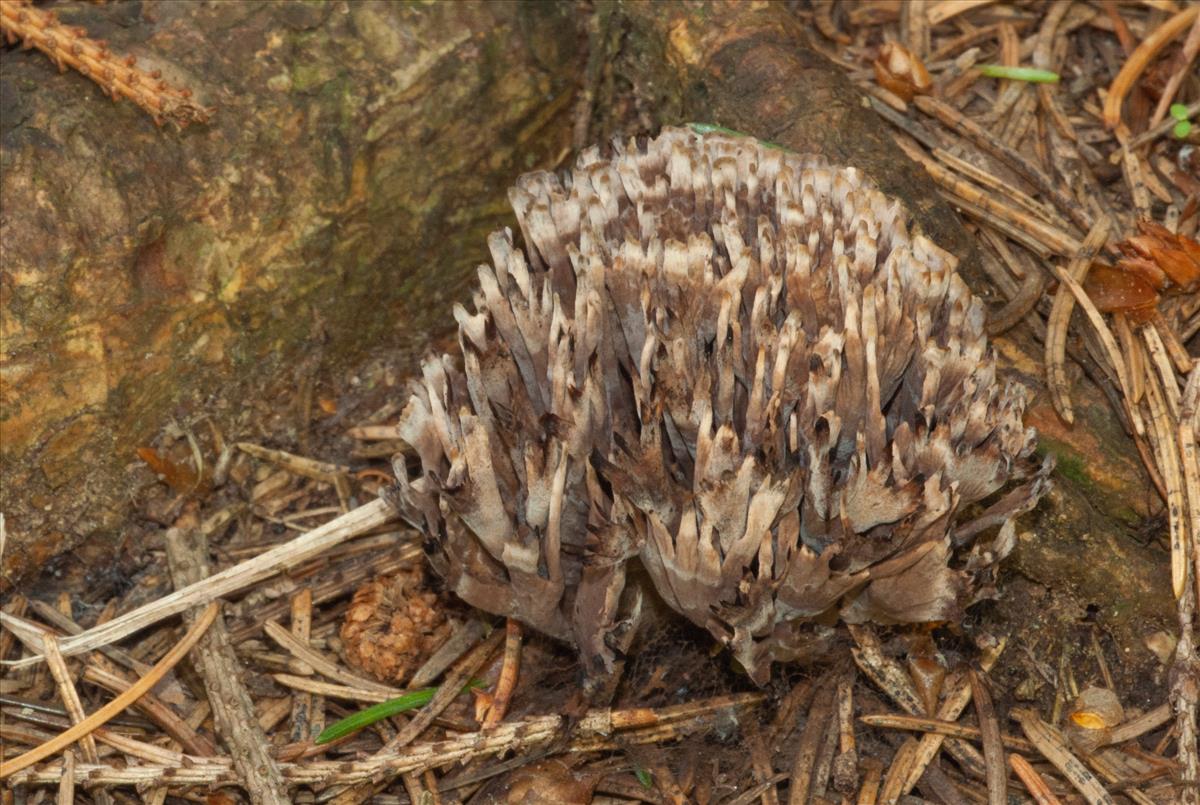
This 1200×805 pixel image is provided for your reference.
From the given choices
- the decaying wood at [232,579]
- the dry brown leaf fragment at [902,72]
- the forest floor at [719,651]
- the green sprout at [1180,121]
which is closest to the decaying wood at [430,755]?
the forest floor at [719,651]

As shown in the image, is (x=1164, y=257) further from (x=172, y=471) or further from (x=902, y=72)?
(x=172, y=471)

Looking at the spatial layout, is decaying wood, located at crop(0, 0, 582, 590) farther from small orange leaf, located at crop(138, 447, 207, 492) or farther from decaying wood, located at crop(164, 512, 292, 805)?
decaying wood, located at crop(164, 512, 292, 805)

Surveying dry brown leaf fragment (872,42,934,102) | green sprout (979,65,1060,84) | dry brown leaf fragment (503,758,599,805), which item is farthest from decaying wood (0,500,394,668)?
green sprout (979,65,1060,84)

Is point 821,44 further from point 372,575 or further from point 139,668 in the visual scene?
point 139,668

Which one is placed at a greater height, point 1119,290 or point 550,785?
point 1119,290

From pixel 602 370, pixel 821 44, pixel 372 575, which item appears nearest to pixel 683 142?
pixel 602 370

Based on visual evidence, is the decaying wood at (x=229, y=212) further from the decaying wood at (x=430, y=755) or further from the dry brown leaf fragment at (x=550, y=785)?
the dry brown leaf fragment at (x=550, y=785)

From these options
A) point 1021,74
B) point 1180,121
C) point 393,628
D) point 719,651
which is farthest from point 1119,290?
point 393,628
